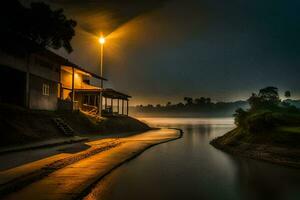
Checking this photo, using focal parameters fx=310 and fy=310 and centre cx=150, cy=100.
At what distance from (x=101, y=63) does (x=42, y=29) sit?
13.7 m

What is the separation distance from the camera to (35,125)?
27.0 m

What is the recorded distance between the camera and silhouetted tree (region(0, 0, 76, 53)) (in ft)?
92.6

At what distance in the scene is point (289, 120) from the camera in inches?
992

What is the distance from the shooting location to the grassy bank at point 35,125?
22.4 m

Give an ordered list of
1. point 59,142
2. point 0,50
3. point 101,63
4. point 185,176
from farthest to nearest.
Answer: point 101,63, point 0,50, point 59,142, point 185,176

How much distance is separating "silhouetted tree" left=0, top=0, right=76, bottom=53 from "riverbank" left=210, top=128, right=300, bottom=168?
2181cm

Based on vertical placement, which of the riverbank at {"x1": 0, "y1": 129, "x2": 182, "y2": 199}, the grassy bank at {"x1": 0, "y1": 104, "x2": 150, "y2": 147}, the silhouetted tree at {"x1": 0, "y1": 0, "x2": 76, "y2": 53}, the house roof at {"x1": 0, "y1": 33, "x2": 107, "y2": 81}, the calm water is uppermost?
the silhouetted tree at {"x1": 0, "y1": 0, "x2": 76, "y2": 53}

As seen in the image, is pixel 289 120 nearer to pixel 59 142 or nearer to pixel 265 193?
pixel 265 193

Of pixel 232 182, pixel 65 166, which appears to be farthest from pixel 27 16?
pixel 232 182

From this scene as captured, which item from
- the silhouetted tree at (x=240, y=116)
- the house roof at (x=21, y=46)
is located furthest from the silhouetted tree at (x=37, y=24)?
the silhouetted tree at (x=240, y=116)

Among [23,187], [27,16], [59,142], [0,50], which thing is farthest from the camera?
[27,16]

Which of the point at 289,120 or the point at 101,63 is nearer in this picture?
the point at 289,120

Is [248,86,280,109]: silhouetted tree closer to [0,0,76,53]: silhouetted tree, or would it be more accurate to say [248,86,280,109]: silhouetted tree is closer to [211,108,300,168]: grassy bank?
[211,108,300,168]: grassy bank

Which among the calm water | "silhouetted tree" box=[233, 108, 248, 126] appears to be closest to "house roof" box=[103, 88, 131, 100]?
"silhouetted tree" box=[233, 108, 248, 126]
